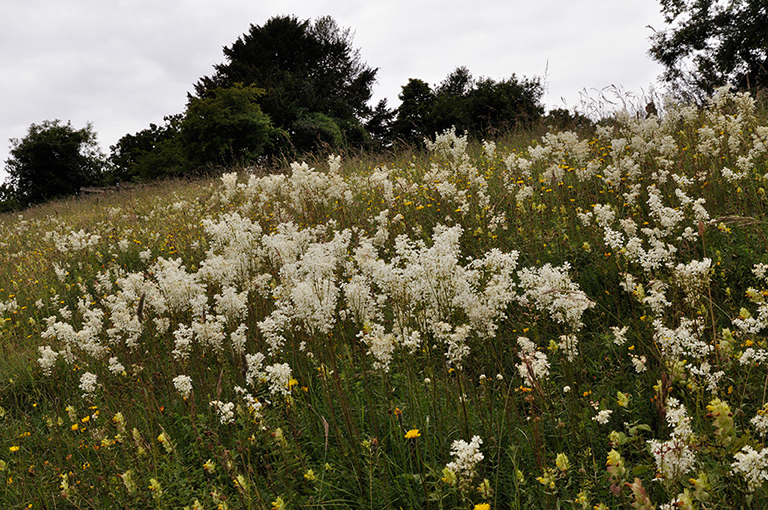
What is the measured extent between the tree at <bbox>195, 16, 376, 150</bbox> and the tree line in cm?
7

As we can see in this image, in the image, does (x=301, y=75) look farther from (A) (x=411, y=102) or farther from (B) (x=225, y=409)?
(B) (x=225, y=409)

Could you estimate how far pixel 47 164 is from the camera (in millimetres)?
32125

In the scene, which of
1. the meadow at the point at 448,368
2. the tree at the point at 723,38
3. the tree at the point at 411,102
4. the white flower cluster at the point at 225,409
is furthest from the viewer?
the tree at the point at 411,102

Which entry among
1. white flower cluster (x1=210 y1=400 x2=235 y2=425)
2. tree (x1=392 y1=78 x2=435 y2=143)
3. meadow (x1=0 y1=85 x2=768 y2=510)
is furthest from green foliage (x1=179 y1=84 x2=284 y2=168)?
white flower cluster (x1=210 y1=400 x2=235 y2=425)

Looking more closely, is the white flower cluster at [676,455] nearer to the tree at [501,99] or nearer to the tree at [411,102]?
the tree at [501,99]

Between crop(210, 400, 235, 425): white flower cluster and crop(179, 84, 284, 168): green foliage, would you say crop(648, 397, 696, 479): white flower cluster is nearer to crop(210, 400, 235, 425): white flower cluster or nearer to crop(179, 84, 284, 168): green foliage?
crop(210, 400, 235, 425): white flower cluster

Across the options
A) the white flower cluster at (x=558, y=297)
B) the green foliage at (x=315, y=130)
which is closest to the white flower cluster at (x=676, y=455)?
the white flower cluster at (x=558, y=297)

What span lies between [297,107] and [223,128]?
7.37 metres

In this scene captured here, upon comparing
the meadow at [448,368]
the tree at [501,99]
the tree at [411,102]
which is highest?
the tree at [411,102]

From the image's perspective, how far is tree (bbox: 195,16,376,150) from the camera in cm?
2600

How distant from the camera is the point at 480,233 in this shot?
13.9 ft

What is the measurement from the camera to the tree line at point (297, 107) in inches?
722

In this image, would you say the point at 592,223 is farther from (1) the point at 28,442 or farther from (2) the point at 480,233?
(1) the point at 28,442

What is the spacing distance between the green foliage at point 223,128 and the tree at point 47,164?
56.6ft
